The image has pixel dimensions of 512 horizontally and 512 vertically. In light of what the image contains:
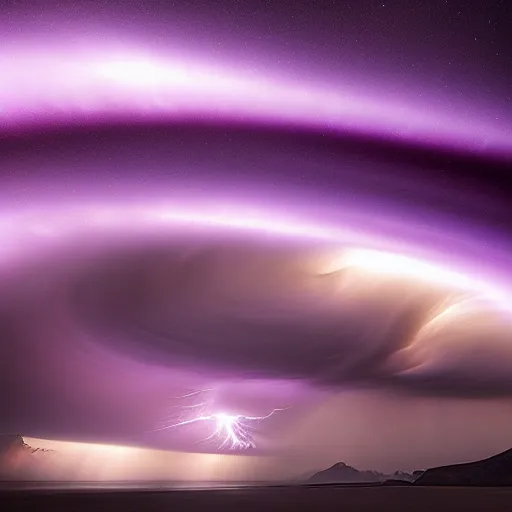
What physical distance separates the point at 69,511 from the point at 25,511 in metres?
2.70

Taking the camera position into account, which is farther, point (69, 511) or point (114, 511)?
point (69, 511)

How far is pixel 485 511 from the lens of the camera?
33.9 m

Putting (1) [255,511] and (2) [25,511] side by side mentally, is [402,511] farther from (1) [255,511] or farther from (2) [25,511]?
(2) [25,511]

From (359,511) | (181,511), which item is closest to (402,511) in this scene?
(359,511)

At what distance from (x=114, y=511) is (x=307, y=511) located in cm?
1203

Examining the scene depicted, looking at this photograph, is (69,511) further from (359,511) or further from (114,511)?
(359,511)

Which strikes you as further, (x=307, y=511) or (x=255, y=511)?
(x=307, y=511)

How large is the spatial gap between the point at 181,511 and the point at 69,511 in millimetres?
7716

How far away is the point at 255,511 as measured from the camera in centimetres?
3155

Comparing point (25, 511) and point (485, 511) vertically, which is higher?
point (25, 511)

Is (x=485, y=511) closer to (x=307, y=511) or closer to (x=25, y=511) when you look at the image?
(x=307, y=511)

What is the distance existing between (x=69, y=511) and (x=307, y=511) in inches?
612

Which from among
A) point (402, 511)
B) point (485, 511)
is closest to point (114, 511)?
point (402, 511)

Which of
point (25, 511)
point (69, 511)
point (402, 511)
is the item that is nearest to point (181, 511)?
point (69, 511)
